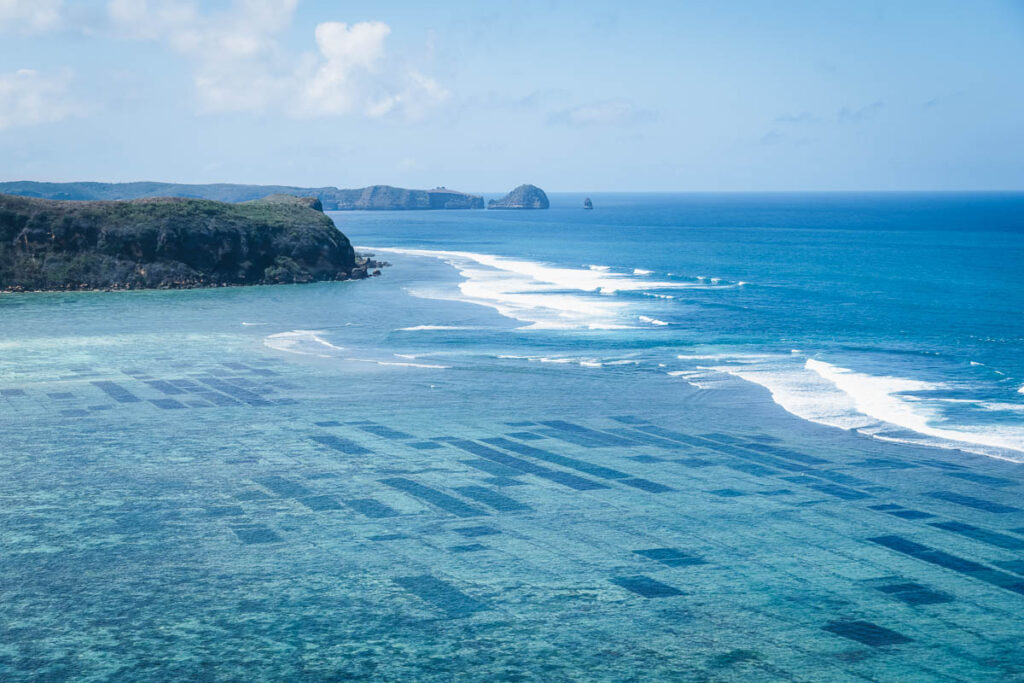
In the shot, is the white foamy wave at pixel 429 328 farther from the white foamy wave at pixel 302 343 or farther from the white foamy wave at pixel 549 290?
the white foamy wave at pixel 302 343

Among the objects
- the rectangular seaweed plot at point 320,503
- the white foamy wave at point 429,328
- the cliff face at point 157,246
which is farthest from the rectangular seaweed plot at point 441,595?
the cliff face at point 157,246

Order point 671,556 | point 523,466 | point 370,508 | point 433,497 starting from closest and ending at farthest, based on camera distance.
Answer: point 671,556
point 370,508
point 433,497
point 523,466

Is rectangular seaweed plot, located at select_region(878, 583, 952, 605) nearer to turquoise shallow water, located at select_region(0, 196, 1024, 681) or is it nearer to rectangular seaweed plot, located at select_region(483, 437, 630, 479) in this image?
turquoise shallow water, located at select_region(0, 196, 1024, 681)

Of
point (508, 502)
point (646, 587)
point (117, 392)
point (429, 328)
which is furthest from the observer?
point (429, 328)

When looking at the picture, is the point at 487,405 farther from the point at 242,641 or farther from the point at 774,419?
the point at 242,641

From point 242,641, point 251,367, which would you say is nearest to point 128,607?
point 242,641

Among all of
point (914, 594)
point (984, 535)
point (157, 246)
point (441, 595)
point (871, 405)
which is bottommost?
point (441, 595)

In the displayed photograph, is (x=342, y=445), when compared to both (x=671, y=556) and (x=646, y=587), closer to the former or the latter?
(x=671, y=556)

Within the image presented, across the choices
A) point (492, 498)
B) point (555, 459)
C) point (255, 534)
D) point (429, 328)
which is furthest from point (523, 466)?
point (429, 328)

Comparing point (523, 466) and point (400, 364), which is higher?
point (400, 364)
